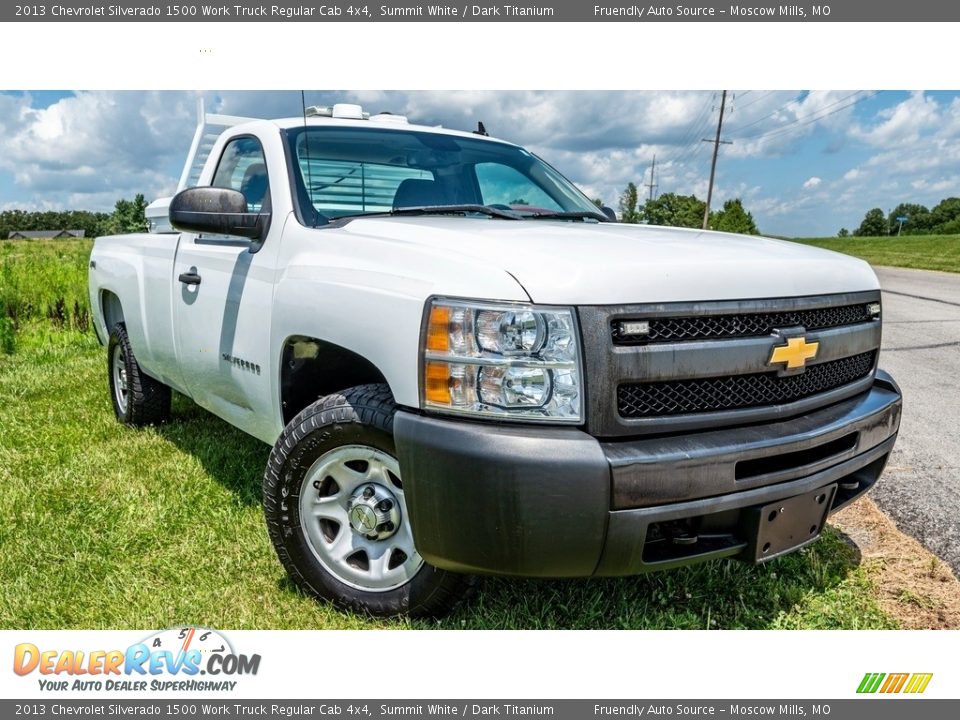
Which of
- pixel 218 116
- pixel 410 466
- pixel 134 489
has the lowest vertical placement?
pixel 134 489

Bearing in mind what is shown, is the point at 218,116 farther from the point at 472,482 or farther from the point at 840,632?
the point at 840,632

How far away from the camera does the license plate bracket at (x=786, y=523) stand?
7.62 ft

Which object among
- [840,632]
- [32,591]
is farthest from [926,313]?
[32,591]

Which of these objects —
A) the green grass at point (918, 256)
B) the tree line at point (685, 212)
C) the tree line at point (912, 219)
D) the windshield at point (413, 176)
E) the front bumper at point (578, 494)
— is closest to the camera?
the front bumper at point (578, 494)

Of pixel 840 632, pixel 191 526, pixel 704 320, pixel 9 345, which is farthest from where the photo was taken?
pixel 9 345

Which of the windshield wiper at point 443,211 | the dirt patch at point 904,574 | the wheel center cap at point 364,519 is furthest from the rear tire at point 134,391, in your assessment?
the dirt patch at point 904,574

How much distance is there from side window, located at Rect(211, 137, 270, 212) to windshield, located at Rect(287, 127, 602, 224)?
24 cm

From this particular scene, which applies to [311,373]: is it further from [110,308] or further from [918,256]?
[918,256]

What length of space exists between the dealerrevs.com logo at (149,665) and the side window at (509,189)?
2.32 meters

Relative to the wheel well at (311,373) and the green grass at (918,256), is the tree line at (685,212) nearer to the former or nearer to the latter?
the green grass at (918,256)

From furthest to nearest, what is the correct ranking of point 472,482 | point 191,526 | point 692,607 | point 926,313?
1. point 926,313
2. point 191,526
3. point 692,607
4. point 472,482

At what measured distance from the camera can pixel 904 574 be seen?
10.4ft

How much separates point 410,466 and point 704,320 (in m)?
1.01

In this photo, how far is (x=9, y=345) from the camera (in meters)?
9.30
